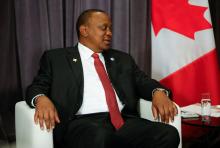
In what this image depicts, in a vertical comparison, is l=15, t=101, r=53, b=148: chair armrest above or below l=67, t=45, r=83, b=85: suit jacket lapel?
below

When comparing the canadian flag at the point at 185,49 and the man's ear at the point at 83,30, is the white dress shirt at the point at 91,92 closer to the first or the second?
the man's ear at the point at 83,30

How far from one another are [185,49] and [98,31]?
3.24ft

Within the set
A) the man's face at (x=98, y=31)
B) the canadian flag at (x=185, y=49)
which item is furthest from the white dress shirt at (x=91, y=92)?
the canadian flag at (x=185, y=49)

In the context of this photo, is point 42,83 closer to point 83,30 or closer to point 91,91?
point 91,91

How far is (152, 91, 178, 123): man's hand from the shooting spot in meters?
2.17

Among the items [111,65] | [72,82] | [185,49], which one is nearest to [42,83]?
[72,82]

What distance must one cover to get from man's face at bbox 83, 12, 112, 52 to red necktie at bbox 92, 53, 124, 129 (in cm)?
9

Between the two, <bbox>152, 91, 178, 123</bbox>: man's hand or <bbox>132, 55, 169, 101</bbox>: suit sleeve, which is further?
<bbox>132, 55, 169, 101</bbox>: suit sleeve

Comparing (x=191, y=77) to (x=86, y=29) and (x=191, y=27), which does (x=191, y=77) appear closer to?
(x=191, y=27)

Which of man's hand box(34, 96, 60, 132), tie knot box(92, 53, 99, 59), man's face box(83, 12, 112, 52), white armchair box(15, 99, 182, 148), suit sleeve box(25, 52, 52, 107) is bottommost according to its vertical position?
white armchair box(15, 99, 182, 148)

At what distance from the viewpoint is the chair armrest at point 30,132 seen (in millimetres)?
1949

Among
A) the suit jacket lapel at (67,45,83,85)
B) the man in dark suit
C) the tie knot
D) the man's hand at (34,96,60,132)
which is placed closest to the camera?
the man's hand at (34,96,60,132)

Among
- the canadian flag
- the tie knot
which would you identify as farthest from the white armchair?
the canadian flag

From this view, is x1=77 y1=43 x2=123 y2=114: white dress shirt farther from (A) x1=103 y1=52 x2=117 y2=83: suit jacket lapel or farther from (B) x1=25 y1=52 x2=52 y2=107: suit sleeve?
(B) x1=25 y1=52 x2=52 y2=107: suit sleeve
